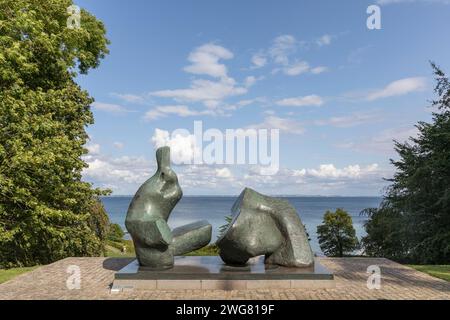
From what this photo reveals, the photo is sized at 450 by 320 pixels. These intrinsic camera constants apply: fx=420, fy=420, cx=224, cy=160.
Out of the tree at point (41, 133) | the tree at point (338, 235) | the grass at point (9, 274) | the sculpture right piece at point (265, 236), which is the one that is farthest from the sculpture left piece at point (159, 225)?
the tree at point (338, 235)

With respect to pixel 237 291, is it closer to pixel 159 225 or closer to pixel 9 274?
pixel 159 225

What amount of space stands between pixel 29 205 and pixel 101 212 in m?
6.41

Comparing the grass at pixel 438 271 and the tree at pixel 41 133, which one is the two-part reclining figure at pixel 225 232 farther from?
the tree at pixel 41 133

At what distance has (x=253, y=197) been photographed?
35.1ft

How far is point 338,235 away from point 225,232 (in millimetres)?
19972

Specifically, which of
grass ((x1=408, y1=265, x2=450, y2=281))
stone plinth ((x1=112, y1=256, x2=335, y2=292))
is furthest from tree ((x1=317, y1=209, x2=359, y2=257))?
stone plinth ((x1=112, y1=256, x2=335, y2=292))

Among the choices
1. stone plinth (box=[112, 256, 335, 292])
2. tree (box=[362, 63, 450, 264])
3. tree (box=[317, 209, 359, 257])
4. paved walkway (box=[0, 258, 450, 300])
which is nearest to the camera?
paved walkway (box=[0, 258, 450, 300])

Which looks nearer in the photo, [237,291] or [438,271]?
[237,291]

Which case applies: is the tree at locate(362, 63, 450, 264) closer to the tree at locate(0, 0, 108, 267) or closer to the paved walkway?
the paved walkway

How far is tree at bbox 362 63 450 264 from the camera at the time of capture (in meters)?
18.3

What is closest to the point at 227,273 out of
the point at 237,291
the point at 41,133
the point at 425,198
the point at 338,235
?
the point at 237,291

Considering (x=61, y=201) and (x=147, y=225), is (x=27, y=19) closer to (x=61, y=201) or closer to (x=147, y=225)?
(x=61, y=201)

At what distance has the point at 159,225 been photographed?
984 cm

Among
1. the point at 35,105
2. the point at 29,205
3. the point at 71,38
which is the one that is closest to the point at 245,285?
the point at 29,205
